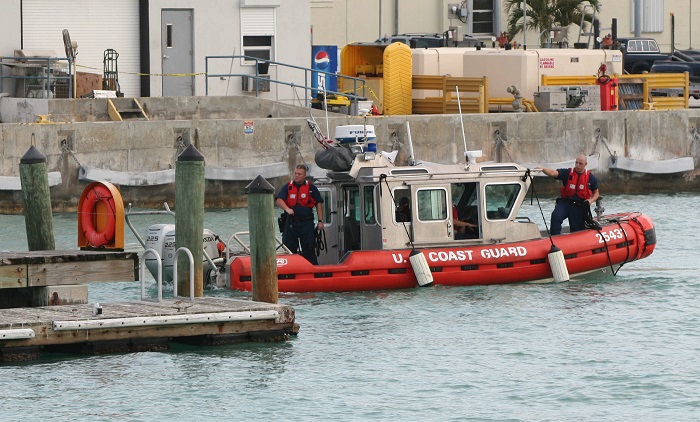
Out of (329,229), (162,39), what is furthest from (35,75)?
(329,229)

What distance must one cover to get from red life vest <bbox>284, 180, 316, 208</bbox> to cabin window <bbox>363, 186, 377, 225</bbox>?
2.18 feet

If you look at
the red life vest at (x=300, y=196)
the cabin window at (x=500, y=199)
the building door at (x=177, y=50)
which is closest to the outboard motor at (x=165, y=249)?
the red life vest at (x=300, y=196)

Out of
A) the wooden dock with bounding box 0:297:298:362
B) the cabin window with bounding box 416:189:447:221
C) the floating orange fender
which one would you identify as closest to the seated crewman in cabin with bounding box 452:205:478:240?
the cabin window with bounding box 416:189:447:221

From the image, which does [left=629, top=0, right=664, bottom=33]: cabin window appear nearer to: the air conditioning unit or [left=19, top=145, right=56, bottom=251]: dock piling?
the air conditioning unit

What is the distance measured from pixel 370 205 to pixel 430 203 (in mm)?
766

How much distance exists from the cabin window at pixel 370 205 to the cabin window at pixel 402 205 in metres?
0.28

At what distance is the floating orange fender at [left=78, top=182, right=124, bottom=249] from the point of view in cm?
1877

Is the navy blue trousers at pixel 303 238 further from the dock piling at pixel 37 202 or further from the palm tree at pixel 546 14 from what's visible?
the palm tree at pixel 546 14

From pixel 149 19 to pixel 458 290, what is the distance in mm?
16636

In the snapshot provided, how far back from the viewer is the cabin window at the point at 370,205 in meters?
21.4

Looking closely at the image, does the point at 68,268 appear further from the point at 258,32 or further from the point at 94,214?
the point at 258,32

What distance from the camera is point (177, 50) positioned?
36.8m

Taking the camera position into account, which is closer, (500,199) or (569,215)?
(500,199)

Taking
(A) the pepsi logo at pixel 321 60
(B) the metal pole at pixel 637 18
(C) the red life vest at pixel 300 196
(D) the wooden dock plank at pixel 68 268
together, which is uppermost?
(B) the metal pole at pixel 637 18
